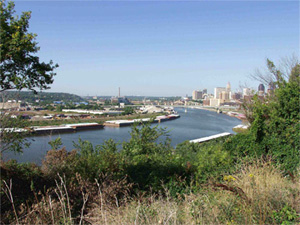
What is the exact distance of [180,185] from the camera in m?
2.36

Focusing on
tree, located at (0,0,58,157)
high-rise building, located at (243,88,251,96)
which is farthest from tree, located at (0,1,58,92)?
high-rise building, located at (243,88,251,96)

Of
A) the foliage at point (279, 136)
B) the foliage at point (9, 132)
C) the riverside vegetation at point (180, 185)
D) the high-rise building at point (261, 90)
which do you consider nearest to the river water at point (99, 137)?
the foliage at point (9, 132)

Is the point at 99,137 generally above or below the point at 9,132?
below

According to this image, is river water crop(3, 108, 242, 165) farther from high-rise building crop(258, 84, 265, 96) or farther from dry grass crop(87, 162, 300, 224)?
high-rise building crop(258, 84, 265, 96)

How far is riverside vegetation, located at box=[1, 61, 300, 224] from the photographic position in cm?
A: 140

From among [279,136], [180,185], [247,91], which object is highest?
[247,91]

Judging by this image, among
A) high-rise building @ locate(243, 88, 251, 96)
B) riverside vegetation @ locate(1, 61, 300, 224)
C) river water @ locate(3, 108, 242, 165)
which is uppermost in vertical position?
high-rise building @ locate(243, 88, 251, 96)

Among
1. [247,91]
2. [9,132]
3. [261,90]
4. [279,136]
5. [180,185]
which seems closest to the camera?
[180,185]

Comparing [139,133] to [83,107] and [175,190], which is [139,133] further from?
[83,107]

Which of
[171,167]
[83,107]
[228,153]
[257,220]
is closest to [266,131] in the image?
[228,153]

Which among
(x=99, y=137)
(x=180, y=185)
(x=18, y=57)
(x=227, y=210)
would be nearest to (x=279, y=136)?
(x=180, y=185)

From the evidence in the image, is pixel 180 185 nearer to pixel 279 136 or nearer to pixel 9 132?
pixel 279 136

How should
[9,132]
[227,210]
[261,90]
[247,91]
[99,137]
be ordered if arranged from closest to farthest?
[227,210] < [9,132] < [247,91] < [261,90] < [99,137]

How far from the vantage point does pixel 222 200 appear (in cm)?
159
